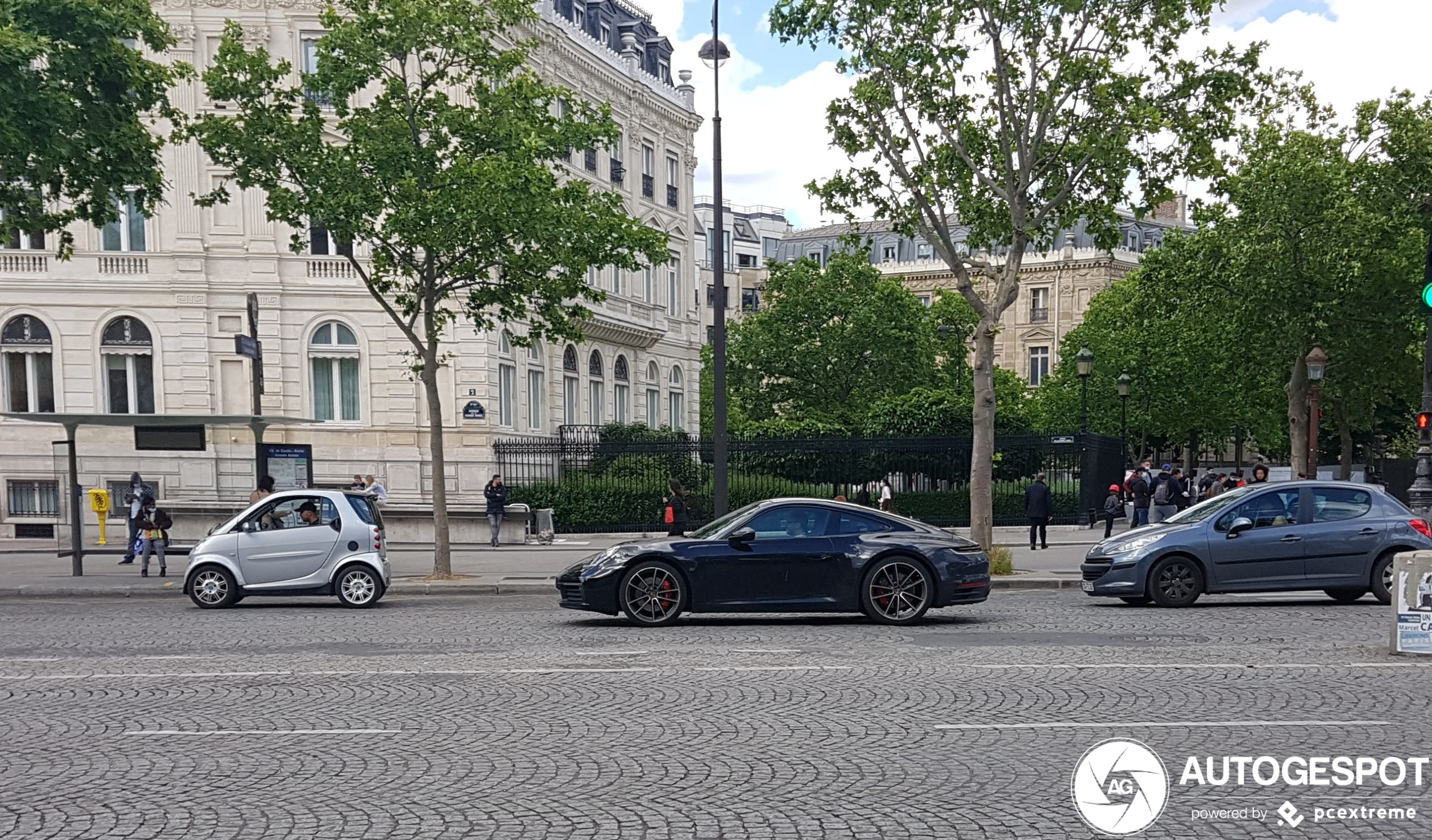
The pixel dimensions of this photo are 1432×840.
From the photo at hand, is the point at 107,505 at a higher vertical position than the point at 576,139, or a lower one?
lower

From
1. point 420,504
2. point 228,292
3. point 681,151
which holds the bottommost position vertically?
point 420,504

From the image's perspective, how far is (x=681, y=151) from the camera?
1847 inches

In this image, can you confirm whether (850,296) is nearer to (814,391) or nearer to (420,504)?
(814,391)

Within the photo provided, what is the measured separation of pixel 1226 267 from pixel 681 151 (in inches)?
791

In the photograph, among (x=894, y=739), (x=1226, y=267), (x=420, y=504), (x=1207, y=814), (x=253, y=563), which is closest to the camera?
(x=1207, y=814)

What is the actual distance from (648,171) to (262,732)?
38.2 metres

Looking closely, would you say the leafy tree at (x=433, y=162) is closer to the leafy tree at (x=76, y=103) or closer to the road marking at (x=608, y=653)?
the leafy tree at (x=76, y=103)

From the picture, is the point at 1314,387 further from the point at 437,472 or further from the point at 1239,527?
the point at 437,472

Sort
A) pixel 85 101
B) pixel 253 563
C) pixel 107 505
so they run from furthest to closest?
pixel 107 505 → pixel 85 101 → pixel 253 563

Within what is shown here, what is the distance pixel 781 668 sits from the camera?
10.2 meters

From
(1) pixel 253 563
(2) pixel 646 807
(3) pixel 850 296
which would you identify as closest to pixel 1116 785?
(2) pixel 646 807

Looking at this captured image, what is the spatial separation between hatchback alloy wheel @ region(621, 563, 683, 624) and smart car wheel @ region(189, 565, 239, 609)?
6513 millimetres

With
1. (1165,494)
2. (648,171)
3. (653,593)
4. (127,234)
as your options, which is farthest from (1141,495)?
(127,234)

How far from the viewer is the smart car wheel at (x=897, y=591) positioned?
1320 centimetres
